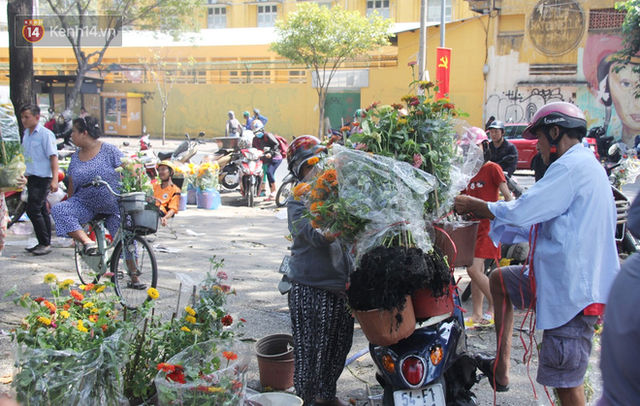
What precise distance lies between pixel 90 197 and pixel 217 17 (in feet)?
140

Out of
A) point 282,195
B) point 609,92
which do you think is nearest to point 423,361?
point 282,195

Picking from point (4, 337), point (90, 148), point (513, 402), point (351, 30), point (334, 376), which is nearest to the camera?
point (334, 376)

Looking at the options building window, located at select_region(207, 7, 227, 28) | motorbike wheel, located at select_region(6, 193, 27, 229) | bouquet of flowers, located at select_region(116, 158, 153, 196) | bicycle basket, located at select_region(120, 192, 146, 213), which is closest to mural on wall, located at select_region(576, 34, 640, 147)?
motorbike wheel, located at select_region(6, 193, 27, 229)

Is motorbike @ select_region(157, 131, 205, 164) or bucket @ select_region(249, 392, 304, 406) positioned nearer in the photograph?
bucket @ select_region(249, 392, 304, 406)

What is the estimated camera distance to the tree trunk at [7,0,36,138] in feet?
28.7

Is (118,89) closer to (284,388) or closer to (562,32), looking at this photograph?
(562,32)

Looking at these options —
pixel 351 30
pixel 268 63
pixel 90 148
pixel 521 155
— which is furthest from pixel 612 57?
pixel 90 148

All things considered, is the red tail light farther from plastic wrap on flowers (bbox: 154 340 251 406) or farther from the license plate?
plastic wrap on flowers (bbox: 154 340 251 406)

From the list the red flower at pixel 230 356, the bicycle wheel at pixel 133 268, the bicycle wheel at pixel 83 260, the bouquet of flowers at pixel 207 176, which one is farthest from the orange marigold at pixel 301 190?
the bouquet of flowers at pixel 207 176

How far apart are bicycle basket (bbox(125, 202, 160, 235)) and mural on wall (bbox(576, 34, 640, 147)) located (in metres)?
25.6

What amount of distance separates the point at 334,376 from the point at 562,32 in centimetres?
2733

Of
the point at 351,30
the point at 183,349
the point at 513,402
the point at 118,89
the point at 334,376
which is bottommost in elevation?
the point at 513,402

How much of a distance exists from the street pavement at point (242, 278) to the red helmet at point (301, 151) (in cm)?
109

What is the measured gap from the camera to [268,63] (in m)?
34.1
